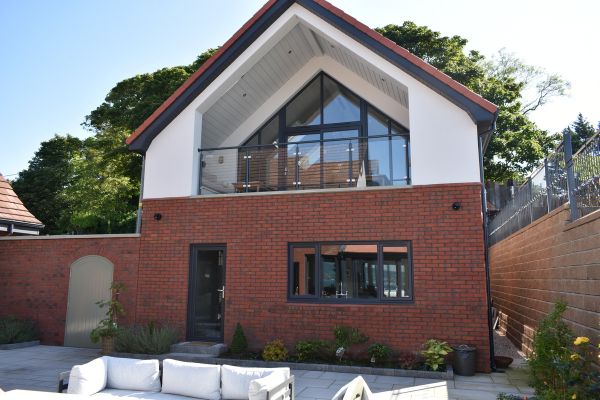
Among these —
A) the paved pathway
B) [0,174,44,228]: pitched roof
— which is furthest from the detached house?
[0,174,44,228]: pitched roof

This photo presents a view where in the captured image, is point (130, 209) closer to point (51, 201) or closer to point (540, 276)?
point (51, 201)

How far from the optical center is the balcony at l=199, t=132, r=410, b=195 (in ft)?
31.6

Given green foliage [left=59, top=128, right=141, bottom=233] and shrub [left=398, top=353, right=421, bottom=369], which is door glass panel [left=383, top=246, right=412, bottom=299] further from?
green foliage [left=59, top=128, right=141, bottom=233]

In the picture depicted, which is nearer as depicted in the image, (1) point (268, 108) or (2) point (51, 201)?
(1) point (268, 108)

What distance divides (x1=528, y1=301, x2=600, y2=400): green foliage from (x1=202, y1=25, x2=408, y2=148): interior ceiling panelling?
20.3ft

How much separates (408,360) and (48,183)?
94.6ft

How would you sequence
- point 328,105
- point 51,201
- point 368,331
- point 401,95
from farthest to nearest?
1. point 51,201
2. point 328,105
3. point 401,95
4. point 368,331

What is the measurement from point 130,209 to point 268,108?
16.0 m

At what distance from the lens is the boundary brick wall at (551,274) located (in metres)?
5.46

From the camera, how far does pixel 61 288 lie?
36.7 feet

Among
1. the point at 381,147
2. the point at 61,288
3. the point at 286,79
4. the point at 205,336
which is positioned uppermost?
the point at 286,79

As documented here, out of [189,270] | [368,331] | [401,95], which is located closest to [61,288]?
[189,270]

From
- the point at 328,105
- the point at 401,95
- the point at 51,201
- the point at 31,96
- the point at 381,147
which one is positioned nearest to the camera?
the point at 381,147

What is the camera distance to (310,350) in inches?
345
